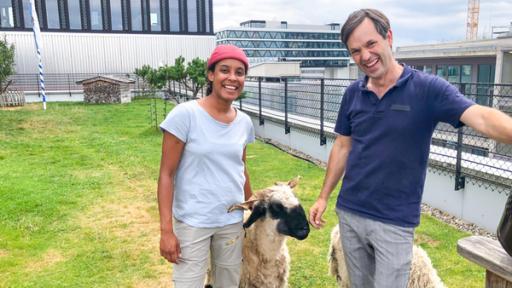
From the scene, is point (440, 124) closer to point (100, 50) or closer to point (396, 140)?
point (396, 140)

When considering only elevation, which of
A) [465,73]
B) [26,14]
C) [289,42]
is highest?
[289,42]

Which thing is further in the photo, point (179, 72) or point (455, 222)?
point (179, 72)

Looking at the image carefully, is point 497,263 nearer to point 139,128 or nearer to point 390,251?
Answer: point 390,251

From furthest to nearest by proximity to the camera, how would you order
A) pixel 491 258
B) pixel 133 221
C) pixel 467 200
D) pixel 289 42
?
1. pixel 289 42
2. pixel 133 221
3. pixel 467 200
4. pixel 491 258

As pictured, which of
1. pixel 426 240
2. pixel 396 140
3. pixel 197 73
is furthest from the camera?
pixel 197 73

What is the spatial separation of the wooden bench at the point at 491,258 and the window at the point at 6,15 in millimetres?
38440

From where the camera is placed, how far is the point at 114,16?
36094 millimetres

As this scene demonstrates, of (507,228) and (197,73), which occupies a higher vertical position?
(197,73)

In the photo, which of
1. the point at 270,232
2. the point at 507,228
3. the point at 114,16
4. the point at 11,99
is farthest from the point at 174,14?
the point at 507,228

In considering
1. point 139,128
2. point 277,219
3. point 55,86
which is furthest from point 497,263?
point 55,86

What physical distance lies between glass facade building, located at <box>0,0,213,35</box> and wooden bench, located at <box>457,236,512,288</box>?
37.5m

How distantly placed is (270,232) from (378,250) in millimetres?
1234

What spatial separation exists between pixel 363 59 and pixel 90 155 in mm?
10209

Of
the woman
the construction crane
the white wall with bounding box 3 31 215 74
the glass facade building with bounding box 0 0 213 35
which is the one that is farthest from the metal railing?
the construction crane
